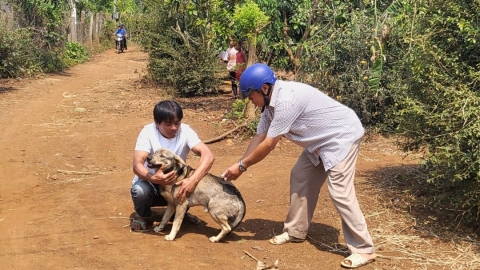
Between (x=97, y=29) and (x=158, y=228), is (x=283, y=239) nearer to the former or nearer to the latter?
(x=158, y=228)

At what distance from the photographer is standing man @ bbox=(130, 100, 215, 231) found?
181 inches

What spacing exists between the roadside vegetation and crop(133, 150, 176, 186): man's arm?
255 cm

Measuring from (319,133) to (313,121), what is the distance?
116 millimetres

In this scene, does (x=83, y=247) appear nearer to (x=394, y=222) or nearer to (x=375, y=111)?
(x=394, y=222)

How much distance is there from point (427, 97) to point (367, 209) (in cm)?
138

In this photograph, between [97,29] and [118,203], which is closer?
[118,203]

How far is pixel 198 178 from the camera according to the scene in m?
4.64

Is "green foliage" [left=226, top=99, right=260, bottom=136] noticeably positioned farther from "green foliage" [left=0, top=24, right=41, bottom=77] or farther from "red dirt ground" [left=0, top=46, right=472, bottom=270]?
"green foliage" [left=0, top=24, right=41, bottom=77]

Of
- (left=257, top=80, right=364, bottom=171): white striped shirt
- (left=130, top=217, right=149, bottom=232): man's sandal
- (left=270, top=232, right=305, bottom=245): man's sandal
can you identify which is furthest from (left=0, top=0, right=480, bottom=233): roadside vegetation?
(left=130, top=217, right=149, bottom=232): man's sandal

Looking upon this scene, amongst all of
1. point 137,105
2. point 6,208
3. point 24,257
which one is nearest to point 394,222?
point 24,257

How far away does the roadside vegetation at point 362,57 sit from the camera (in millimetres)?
5211

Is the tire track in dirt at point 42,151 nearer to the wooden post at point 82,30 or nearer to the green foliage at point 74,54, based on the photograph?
the green foliage at point 74,54

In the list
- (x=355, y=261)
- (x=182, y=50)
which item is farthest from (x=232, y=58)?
(x=355, y=261)

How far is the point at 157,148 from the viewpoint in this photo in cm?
475
